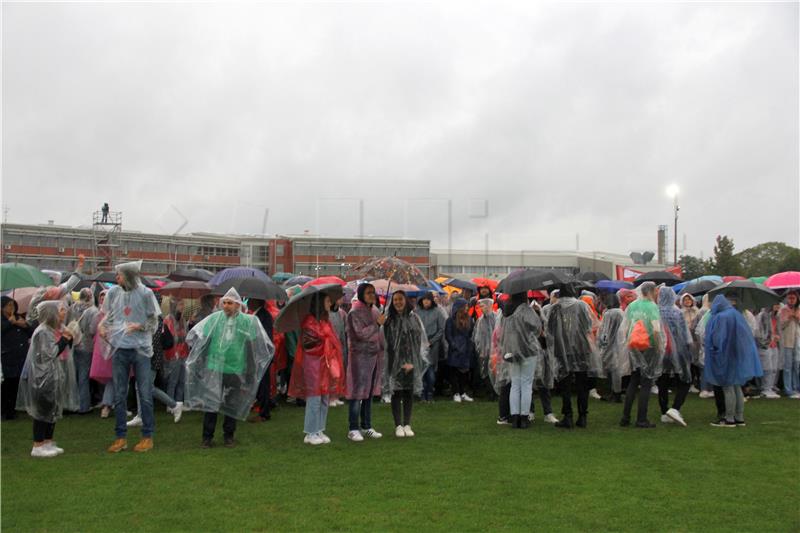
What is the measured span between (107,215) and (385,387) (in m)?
69.2

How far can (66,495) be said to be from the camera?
601 cm

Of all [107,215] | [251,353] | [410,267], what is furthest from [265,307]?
[107,215]

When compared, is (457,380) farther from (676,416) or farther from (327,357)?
(327,357)

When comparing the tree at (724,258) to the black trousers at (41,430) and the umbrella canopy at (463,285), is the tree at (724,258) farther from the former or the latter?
the black trousers at (41,430)

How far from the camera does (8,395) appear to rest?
10219mm

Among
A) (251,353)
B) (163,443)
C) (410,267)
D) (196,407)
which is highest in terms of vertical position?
(410,267)

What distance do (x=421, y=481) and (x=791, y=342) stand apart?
960 centimetres

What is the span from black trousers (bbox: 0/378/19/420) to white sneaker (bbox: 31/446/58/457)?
3141 mm

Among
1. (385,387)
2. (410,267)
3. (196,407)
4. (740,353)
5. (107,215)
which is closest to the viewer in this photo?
(196,407)

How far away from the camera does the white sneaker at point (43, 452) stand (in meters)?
7.45

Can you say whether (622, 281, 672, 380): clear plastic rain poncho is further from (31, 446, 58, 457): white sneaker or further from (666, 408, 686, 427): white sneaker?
(31, 446, 58, 457): white sneaker

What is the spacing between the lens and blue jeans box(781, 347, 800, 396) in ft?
41.4

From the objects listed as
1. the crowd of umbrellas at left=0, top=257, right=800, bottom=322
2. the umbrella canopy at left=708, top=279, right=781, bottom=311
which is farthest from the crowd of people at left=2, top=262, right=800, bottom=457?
the umbrella canopy at left=708, top=279, right=781, bottom=311

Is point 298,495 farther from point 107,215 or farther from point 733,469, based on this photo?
point 107,215
